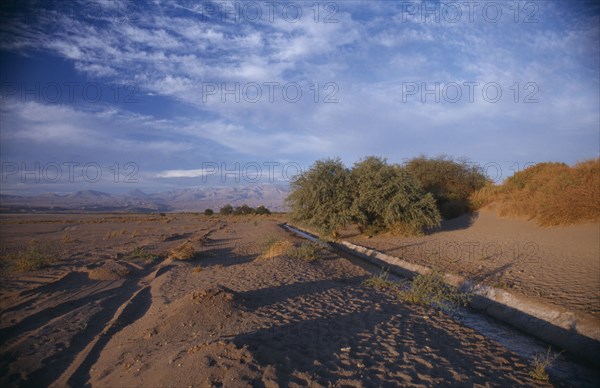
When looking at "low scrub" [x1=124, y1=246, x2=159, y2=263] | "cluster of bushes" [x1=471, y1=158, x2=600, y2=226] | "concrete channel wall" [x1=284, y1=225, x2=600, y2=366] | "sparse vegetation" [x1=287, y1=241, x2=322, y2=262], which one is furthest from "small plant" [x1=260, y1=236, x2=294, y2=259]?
"cluster of bushes" [x1=471, y1=158, x2=600, y2=226]

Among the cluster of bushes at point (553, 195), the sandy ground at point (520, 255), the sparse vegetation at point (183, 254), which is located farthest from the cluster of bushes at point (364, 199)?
the sparse vegetation at point (183, 254)

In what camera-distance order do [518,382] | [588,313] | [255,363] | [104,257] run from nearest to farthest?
[255,363] < [518,382] < [588,313] < [104,257]

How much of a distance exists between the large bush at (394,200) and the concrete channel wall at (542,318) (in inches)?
400

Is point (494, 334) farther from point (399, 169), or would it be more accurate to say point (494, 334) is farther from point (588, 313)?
point (399, 169)

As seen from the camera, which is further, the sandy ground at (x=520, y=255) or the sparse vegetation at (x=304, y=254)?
the sparse vegetation at (x=304, y=254)

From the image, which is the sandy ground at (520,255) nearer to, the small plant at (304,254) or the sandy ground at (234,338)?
the sandy ground at (234,338)

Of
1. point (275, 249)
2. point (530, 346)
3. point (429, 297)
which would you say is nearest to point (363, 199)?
point (275, 249)

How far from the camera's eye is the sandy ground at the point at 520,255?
961 cm

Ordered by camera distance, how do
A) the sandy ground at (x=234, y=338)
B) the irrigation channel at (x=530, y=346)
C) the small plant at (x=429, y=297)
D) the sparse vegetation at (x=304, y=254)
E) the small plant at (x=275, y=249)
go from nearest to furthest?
the sandy ground at (x=234, y=338), the irrigation channel at (x=530, y=346), the small plant at (x=429, y=297), the sparse vegetation at (x=304, y=254), the small plant at (x=275, y=249)

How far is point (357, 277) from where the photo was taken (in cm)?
1240

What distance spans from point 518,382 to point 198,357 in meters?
5.13

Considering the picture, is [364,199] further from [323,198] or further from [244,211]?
[244,211]

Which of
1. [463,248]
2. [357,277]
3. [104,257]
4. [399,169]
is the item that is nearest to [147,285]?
[104,257]

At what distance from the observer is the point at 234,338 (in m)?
5.61
